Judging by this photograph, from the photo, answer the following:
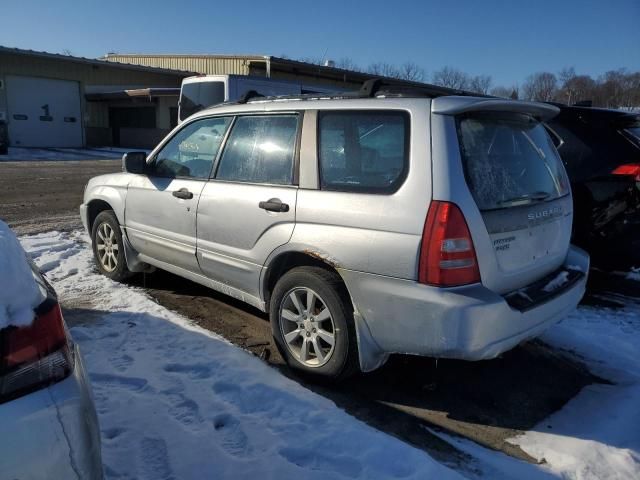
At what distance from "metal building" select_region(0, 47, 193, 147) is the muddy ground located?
82.0ft

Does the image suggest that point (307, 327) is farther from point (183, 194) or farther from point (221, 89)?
point (221, 89)

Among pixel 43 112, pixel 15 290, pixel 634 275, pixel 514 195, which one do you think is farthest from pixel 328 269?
pixel 43 112

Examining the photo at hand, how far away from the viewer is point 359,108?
3299mm

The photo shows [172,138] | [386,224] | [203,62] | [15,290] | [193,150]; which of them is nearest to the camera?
[15,290]

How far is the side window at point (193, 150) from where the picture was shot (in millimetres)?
4293

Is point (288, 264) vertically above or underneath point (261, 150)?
underneath

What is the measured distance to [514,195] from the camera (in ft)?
10.4

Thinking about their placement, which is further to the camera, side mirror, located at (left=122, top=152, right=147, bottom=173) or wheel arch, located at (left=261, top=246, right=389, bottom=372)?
side mirror, located at (left=122, top=152, right=147, bottom=173)

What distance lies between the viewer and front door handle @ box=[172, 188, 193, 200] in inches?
168

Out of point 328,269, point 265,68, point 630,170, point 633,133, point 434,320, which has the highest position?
point 265,68

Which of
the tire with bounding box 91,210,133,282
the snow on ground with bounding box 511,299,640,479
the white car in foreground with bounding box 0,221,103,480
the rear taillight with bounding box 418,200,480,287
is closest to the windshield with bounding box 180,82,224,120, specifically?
the tire with bounding box 91,210,133,282

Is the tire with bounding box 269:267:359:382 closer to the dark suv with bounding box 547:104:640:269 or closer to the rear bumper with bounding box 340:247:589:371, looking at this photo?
the rear bumper with bounding box 340:247:589:371

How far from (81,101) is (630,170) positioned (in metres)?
30.4

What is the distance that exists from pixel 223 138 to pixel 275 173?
779mm
